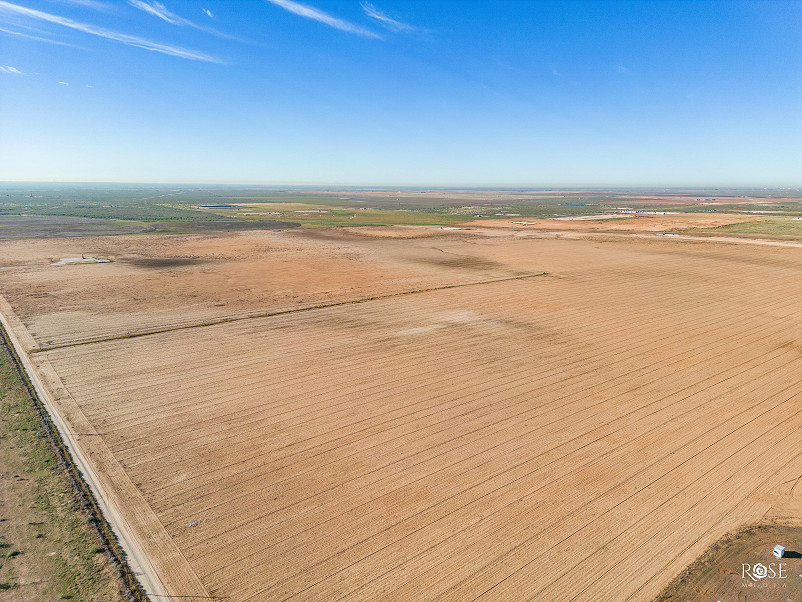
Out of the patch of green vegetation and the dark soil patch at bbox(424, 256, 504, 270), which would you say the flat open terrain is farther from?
the dark soil patch at bbox(424, 256, 504, 270)

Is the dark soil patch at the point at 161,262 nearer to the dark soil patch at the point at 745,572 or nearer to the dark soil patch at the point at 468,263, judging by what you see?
the dark soil patch at the point at 468,263

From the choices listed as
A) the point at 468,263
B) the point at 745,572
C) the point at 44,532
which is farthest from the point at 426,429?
the point at 468,263

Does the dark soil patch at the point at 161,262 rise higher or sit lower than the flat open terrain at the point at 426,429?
higher

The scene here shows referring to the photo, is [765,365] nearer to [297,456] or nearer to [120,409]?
[297,456]

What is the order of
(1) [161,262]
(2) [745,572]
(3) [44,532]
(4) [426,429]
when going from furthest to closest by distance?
(1) [161,262] < (4) [426,429] < (3) [44,532] < (2) [745,572]

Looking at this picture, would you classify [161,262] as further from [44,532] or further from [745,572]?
[745,572]

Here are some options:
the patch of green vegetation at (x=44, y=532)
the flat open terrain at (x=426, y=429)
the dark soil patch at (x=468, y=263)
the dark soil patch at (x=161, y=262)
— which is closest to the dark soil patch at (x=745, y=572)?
the flat open terrain at (x=426, y=429)

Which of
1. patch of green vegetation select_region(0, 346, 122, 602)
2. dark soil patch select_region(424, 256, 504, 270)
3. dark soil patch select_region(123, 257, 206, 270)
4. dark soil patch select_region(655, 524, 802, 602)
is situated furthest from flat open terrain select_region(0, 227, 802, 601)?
dark soil patch select_region(424, 256, 504, 270)
